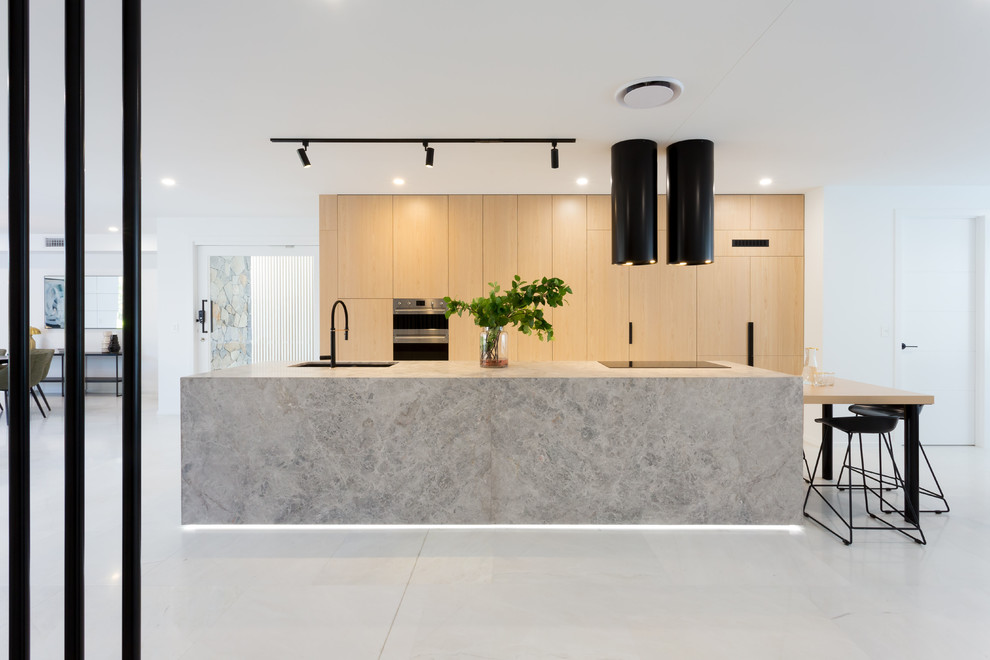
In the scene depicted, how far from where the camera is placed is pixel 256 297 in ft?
19.9

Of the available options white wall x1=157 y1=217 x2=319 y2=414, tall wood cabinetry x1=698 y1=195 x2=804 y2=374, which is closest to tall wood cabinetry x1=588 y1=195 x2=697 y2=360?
tall wood cabinetry x1=698 y1=195 x2=804 y2=374

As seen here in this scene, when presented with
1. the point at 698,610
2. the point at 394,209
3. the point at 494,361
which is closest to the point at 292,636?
the point at 698,610

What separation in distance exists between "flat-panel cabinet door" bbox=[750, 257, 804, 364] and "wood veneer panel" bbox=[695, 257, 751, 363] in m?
0.09

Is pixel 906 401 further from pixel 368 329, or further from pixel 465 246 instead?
pixel 368 329

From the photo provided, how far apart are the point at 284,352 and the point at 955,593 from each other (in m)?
5.89

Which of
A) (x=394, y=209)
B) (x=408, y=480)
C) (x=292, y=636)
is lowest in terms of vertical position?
(x=292, y=636)

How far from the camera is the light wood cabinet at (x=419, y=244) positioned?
16.0 feet

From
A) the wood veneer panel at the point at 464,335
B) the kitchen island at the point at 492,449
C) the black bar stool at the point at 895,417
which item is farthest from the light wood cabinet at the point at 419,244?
the black bar stool at the point at 895,417

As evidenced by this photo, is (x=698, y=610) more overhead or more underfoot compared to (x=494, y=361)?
more underfoot

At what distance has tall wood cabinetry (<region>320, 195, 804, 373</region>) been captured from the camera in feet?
15.9

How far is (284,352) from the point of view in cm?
613

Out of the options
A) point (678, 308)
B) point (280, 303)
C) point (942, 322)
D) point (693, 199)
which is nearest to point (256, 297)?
point (280, 303)

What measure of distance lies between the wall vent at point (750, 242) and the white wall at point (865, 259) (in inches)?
18.4

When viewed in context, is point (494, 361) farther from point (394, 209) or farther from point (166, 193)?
point (166, 193)
